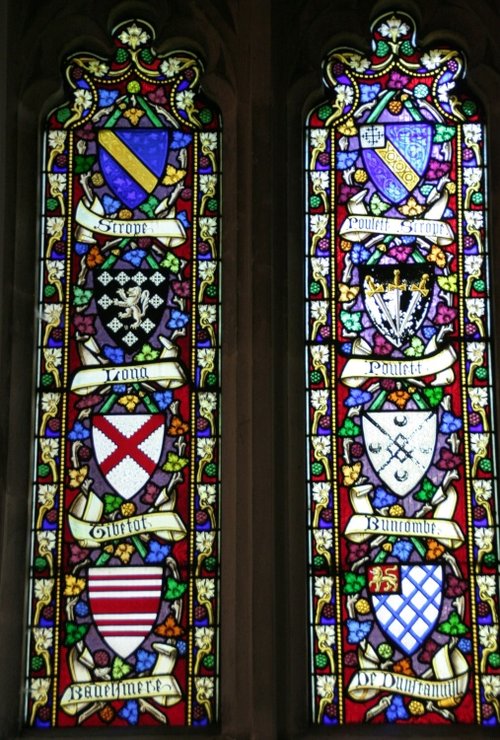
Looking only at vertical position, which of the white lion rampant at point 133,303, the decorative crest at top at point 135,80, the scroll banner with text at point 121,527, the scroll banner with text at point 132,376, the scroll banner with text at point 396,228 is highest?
the decorative crest at top at point 135,80

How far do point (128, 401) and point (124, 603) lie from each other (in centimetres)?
72

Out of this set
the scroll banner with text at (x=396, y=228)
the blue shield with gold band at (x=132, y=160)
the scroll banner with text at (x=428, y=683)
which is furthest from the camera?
the blue shield with gold band at (x=132, y=160)

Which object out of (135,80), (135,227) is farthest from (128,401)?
(135,80)

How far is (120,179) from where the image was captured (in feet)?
19.3

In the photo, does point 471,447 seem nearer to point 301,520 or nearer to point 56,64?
point 301,520

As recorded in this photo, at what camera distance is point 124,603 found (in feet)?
17.7

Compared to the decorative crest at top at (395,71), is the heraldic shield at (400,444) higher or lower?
lower

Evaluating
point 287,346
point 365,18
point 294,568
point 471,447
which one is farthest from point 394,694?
point 365,18

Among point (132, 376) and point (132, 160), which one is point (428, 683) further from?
point (132, 160)

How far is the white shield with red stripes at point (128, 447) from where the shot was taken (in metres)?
5.52

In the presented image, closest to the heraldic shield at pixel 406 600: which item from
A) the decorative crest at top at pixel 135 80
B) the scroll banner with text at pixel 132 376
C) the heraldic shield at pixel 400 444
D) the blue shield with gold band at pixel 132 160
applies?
the heraldic shield at pixel 400 444

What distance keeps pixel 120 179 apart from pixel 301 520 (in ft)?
4.82

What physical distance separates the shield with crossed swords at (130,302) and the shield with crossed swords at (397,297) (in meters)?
0.75

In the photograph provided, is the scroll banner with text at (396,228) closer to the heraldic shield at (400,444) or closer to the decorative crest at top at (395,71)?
the decorative crest at top at (395,71)
